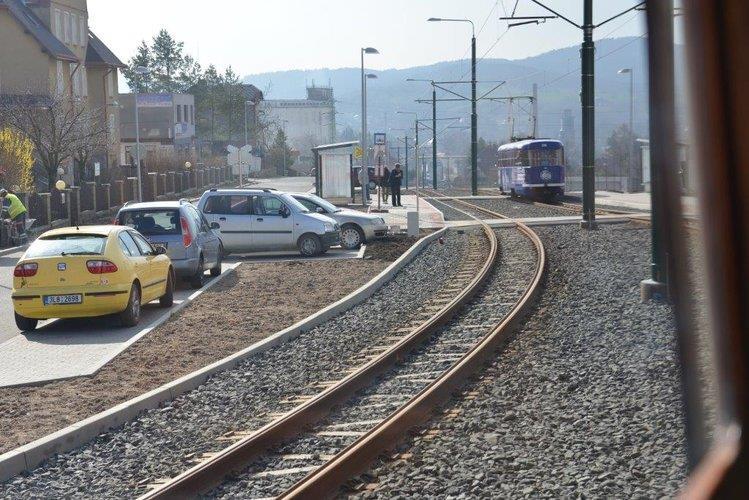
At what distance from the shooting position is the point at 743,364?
2.05 metres

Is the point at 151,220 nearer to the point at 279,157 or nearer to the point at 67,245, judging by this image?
the point at 67,245

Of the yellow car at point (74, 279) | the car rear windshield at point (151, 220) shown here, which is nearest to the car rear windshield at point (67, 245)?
the yellow car at point (74, 279)

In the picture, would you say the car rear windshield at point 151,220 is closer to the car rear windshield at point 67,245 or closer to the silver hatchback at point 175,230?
the silver hatchback at point 175,230

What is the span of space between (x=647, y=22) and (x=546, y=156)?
48.2m

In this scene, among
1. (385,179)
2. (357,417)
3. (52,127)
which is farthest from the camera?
(52,127)

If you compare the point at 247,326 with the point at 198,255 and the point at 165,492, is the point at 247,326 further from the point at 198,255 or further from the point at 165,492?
the point at 165,492

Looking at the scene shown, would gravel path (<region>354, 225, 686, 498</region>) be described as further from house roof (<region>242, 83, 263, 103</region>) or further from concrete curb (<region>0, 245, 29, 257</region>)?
house roof (<region>242, 83, 263, 103</region>)

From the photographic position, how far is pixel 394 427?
8.67 meters

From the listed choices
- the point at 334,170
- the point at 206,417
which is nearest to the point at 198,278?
the point at 206,417

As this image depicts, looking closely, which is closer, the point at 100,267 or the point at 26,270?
the point at 26,270

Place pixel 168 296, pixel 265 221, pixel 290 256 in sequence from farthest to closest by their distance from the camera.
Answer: pixel 290 256 < pixel 265 221 < pixel 168 296

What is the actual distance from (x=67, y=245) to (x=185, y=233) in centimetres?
487

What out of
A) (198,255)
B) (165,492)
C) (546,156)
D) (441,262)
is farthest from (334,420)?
(546,156)

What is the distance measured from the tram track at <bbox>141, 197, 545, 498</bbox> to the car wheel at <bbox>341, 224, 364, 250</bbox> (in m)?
13.0
